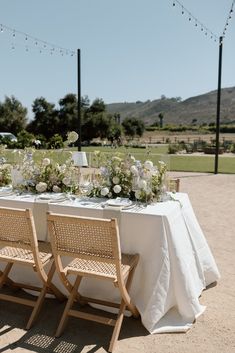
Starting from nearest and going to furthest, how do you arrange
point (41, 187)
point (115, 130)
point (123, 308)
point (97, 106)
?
point (123, 308)
point (41, 187)
point (115, 130)
point (97, 106)

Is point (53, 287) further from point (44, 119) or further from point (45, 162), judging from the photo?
point (44, 119)

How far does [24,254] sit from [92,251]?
71 cm

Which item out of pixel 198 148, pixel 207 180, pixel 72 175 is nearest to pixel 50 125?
pixel 198 148

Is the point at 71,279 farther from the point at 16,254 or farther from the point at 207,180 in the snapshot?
the point at 207,180

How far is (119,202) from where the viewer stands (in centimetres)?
307

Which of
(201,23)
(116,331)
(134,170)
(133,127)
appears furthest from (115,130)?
(116,331)

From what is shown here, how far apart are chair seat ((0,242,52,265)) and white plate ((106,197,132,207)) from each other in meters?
0.63

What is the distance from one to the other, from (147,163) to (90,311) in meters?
1.33

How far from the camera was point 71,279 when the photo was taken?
3.09 metres

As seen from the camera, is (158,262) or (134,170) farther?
(134,170)

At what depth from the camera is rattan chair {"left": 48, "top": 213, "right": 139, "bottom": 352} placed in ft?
7.92

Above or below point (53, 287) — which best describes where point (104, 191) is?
above

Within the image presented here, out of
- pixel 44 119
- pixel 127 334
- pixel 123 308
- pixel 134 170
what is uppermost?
pixel 44 119

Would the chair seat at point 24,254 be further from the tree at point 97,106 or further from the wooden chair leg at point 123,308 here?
the tree at point 97,106
